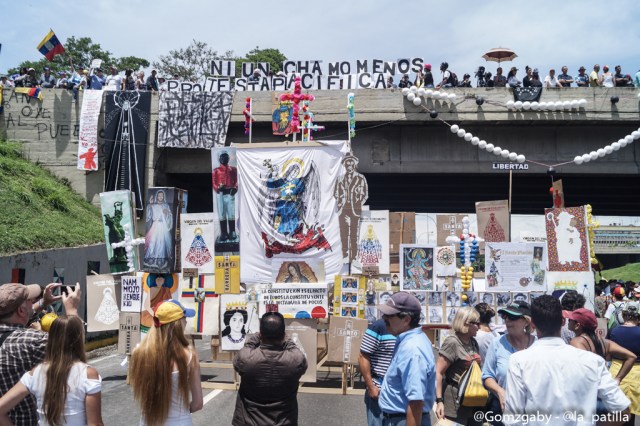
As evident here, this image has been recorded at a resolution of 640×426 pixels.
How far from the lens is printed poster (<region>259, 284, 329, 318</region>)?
9.56 m

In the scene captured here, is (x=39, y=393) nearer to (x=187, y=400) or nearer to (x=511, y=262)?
(x=187, y=400)

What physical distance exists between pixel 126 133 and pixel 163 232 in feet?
38.8

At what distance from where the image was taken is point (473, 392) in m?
5.05

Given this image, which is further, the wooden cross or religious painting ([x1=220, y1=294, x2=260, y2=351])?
the wooden cross

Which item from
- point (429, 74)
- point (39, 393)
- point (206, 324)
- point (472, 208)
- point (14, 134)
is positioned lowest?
point (206, 324)

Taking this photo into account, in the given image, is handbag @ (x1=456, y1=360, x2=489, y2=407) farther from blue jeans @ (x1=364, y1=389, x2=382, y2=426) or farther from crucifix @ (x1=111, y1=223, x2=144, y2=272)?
crucifix @ (x1=111, y1=223, x2=144, y2=272)

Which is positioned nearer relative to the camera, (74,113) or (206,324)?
(206,324)

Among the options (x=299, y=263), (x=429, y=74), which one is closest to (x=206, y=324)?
(x=299, y=263)

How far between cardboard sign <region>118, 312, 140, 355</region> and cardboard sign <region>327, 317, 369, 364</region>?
3672mm

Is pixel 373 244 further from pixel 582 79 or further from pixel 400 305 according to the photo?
pixel 582 79

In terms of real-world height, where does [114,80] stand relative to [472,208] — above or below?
above

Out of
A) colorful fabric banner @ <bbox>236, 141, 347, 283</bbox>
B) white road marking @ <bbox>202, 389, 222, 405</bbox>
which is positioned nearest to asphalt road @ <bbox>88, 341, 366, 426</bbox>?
white road marking @ <bbox>202, 389, 222, 405</bbox>

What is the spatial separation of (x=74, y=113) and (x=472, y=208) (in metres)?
16.7

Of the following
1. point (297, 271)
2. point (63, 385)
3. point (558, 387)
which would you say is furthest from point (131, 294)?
point (558, 387)
